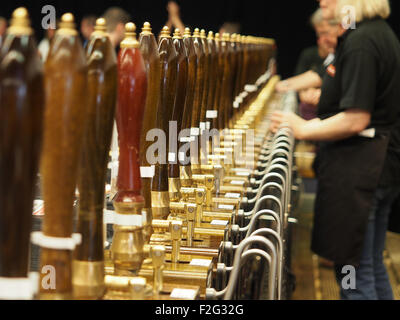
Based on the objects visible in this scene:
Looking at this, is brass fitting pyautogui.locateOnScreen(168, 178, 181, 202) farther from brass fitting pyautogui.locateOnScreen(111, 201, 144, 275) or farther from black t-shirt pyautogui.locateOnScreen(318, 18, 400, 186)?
black t-shirt pyautogui.locateOnScreen(318, 18, 400, 186)

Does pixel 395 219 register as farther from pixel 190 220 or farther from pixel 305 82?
pixel 305 82

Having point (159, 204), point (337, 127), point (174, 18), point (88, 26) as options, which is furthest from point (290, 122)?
point (88, 26)

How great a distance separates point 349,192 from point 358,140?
0.66 ft

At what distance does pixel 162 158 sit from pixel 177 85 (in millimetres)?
159

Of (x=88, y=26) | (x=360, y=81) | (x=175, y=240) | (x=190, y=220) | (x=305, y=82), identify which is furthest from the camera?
(x=305, y=82)

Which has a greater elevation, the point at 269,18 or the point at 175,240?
the point at 269,18

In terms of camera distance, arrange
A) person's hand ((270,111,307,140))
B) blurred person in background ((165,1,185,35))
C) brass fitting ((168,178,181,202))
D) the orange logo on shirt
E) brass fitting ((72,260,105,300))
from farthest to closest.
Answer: blurred person in background ((165,1,185,35)) → person's hand ((270,111,307,140)) → the orange logo on shirt → brass fitting ((168,178,181,202)) → brass fitting ((72,260,105,300))

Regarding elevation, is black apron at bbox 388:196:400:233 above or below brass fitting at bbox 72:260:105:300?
below

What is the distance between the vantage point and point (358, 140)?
229 cm

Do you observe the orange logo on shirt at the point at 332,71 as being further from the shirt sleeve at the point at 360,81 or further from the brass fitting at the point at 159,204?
the brass fitting at the point at 159,204

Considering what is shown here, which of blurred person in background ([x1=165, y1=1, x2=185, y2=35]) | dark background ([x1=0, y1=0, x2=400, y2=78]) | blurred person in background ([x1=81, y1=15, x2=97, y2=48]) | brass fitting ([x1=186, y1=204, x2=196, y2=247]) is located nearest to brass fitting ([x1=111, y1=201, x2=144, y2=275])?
brass fitting ([x1=186, y1=204, x2=196, y2=247])

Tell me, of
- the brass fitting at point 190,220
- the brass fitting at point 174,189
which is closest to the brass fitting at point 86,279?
the brass fitting at point 190,220

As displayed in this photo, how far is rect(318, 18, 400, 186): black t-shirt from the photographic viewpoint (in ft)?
6.84

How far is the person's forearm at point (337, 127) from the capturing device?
2146 millimetres
